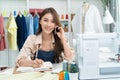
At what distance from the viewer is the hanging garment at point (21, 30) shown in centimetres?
404

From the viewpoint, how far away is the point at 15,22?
404 cm

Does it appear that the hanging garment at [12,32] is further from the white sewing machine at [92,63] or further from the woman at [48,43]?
the white sewing machine at [92,63]

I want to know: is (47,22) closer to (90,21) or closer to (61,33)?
(61,33)

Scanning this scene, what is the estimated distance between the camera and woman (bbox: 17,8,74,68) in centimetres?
214

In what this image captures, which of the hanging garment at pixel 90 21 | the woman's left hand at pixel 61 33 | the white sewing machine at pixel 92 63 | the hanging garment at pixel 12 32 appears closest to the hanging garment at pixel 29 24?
the hanging garment at pixel 12 32

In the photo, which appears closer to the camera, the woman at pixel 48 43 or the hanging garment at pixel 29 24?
the woman at pixel 48 43

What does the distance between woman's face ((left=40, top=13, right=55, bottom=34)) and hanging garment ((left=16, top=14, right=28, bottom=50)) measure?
1.94m

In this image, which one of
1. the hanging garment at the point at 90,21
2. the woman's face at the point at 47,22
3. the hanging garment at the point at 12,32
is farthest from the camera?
the hanging garment at the point at 12,32

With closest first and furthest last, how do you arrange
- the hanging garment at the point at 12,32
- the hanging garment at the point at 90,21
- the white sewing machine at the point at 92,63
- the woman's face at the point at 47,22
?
the white sewing machine at the point at 92,63 → the woman's face at the point at 47,22 → the hanging garment at the point at 90,21 → the hanging garment at the point at 12,32

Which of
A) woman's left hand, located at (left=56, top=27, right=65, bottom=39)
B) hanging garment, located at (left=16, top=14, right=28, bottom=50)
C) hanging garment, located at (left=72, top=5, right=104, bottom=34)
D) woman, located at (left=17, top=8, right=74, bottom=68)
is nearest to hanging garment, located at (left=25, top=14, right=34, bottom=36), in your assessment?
hanging garment, located at (left=16, top=14, right=28, bottom=50)

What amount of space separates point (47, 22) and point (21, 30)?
2.01 m

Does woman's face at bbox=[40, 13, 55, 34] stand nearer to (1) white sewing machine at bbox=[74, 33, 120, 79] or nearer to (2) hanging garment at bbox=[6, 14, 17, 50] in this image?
(1) white sewing machine at bbox=[74, 33, 120, 79]

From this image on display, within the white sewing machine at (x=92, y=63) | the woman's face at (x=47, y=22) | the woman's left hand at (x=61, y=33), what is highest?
the woman's face at (x=47, y=22)

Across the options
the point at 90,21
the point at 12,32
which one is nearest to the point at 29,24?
the point at 12,32
